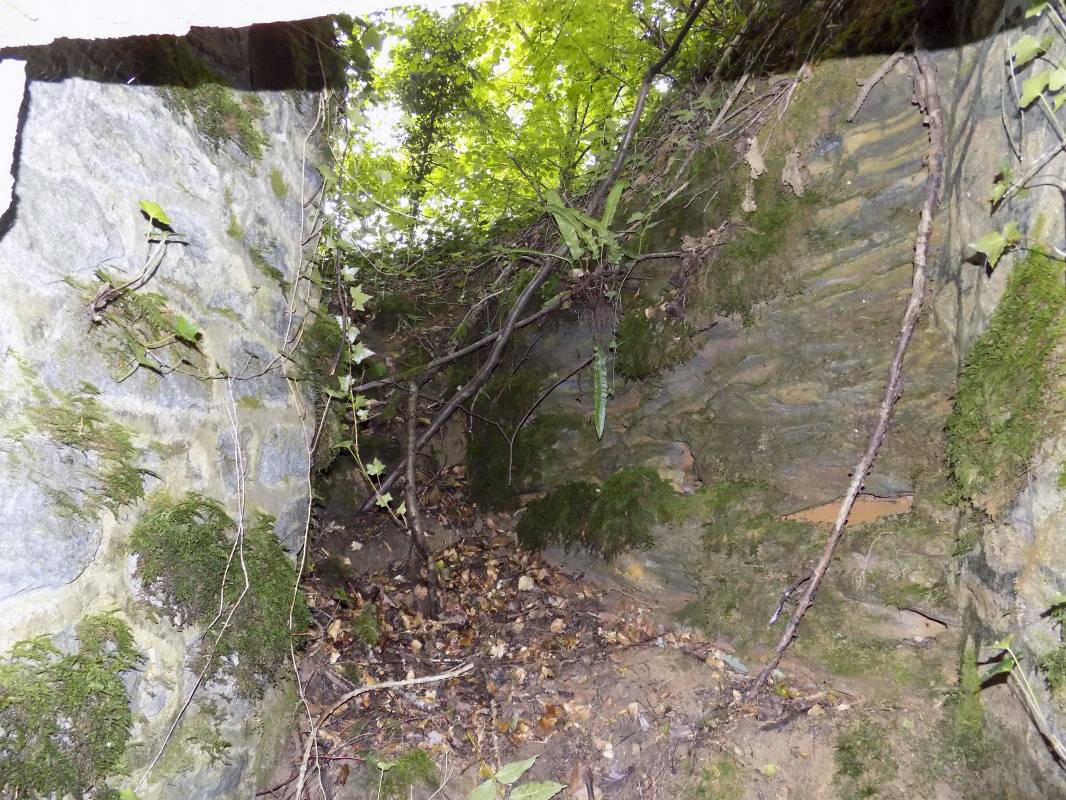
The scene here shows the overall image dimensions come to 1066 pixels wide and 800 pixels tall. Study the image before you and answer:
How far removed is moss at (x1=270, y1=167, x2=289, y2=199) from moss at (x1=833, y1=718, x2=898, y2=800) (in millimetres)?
3523

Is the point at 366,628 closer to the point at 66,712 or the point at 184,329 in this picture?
the point at 66,712

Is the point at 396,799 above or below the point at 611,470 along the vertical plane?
below

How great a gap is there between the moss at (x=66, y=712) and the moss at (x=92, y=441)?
1.16 ft

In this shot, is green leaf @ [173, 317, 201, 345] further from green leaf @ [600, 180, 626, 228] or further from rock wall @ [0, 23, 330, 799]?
green leaf @ [600, 180, 626, 228]

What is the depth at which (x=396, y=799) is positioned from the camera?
253cm

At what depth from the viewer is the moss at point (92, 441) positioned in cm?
162

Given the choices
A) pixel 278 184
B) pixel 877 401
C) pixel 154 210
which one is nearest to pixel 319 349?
pixel 278 184

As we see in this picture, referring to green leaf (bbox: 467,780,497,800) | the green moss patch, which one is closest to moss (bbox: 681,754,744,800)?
green leaf (bbox: 467,780,497,800)

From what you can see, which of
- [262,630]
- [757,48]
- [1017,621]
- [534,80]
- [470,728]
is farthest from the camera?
[534,80]

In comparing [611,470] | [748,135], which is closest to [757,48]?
[748,135]

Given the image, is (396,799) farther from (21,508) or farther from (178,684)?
(21,508)

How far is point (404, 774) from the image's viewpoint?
2596mm

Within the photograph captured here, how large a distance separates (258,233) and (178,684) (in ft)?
5.84

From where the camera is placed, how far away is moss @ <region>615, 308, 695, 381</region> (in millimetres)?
3695
